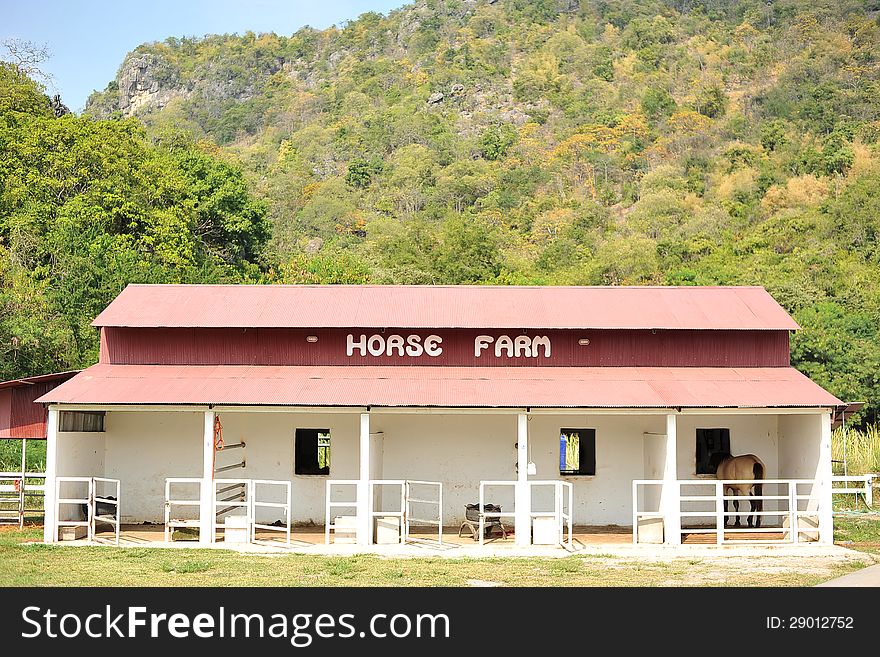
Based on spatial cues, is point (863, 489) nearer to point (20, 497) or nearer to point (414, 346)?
point (414, 346)

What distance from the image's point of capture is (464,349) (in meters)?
23.2

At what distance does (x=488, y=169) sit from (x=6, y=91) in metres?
43.8

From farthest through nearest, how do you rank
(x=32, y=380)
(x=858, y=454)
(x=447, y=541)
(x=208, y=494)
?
(x=858, y=454) → (x=32, y=380) → (x=447, y=541) → (x=208, y=494)

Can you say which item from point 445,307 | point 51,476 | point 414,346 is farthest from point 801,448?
point 51,476

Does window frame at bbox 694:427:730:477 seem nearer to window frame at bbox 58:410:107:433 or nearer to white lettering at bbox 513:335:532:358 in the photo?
white lettering at bbox 513:335:532:358

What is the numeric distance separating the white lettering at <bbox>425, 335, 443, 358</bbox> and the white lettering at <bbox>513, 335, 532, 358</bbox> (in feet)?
5.36

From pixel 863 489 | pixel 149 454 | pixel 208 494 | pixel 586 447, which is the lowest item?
pixel 863 489

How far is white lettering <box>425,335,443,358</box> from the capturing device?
75.9 feet

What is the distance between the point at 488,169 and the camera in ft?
301

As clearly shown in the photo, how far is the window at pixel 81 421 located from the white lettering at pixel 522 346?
9189 mm

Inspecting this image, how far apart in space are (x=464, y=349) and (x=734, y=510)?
22.3 feet

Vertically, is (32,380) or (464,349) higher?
(464,349)

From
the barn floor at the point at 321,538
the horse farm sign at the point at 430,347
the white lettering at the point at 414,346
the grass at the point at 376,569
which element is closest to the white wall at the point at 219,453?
the barn floor at the point at 321,538

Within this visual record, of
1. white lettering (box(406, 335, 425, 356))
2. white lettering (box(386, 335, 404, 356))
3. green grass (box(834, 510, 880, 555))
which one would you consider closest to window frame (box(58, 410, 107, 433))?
white lettering (box(386, 335, 404, 356))
